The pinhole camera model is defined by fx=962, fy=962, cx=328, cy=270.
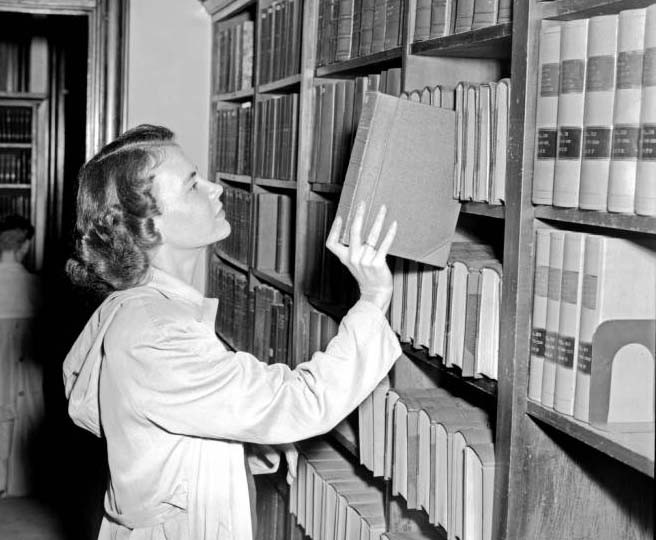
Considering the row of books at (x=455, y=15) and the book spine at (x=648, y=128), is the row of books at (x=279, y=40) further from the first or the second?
the book spine at (x=648, y=128)

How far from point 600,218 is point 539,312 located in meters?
0.23

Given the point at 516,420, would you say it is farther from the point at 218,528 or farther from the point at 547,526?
the point at 218,528

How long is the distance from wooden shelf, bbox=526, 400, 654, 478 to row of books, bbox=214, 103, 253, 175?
2425mm

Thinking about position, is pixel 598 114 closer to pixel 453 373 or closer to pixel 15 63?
pixel 453 373

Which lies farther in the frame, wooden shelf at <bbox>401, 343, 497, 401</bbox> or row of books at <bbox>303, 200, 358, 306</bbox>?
row of books at <bbox>303, 200, 358, 306</bbox>

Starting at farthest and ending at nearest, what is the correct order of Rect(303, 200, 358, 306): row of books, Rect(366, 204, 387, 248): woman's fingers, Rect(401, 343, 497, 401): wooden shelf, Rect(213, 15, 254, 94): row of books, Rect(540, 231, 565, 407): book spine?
Rect(213, 15, 254, 94): row of books < Rect(303, 200, 358, 306): row of books < Rect(401, 343, 497, 401): wooden shelf < Rect(366, 204, 387, 248): woman's fingers < Rect(540, 231, 565, 407): book spine

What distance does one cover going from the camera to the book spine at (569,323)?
152 cm

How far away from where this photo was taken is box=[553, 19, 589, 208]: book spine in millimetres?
1497

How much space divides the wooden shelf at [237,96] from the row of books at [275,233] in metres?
0.54

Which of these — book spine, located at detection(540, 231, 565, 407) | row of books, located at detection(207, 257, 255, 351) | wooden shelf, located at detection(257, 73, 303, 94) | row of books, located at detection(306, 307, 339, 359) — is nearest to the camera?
book spine, located at detection(540, 231, 565, 407)

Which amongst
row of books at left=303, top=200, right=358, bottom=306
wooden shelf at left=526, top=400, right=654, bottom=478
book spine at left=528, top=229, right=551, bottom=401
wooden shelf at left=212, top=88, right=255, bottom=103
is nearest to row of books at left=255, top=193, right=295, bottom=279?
row of books at left=303, top=200, right=358, bottom=306

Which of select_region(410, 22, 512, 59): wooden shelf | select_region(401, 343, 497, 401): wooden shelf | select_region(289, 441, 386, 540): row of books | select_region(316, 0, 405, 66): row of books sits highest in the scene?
select_region(316, 0, 405, 66): row of books

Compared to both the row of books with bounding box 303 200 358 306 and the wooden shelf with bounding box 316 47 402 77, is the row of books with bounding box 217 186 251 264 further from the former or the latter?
the wooden shelf with bounding box 316 47 402 77

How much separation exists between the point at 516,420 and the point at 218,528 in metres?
0.64
